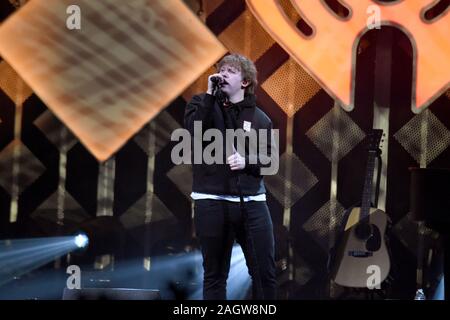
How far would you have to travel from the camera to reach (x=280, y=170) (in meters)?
6.33

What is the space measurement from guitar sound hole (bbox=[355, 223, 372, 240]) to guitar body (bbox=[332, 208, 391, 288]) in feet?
0.03

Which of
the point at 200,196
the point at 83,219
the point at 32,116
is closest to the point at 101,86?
the point at 32,116

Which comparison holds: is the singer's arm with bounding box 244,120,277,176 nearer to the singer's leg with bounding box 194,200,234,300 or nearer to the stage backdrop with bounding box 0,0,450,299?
the singer's leg with bounding box 194,200,234,300

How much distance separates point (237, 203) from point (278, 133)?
1893 millimetres

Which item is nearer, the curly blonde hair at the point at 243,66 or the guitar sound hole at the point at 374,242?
the curly blonde hair at the point at 243,66

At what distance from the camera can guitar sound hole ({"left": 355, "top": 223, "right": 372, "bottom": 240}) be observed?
5.87m

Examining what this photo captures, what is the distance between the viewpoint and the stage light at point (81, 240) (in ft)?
20.7

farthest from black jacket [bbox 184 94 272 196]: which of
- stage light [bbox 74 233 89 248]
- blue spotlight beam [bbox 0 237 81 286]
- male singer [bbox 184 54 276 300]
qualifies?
blue spotlight beam [bbox 0 237 81 286]

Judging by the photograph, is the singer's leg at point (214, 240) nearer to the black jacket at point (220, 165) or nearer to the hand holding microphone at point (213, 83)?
the black jacket at point (220, 165)

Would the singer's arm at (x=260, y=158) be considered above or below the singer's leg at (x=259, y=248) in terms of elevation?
above

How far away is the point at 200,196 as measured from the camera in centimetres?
449

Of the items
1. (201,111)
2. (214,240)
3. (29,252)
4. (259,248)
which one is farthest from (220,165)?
(29,252)

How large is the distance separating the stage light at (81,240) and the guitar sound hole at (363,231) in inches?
84.1

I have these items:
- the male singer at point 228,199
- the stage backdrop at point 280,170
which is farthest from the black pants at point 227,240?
the stage backdrop at point 280,170
